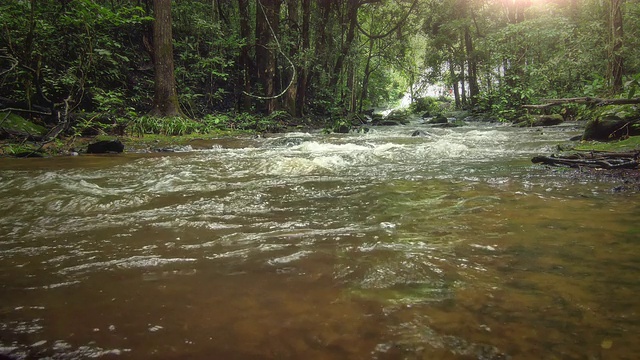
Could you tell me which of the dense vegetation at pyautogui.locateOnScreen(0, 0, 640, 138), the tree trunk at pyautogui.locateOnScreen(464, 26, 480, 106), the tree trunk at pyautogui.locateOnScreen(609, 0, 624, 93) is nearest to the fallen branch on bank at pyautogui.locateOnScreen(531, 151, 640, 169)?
the dense vegetation at pyautogui.locateOnScreen(0, 0, 640, 138)

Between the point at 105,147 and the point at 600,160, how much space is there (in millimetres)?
7483

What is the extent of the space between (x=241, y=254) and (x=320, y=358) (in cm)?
95

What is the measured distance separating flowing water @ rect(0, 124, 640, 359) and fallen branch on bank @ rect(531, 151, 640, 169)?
2.56 ft

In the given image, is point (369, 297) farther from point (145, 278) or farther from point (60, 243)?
point (60, 243)

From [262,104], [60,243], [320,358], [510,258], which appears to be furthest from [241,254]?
[262,104]

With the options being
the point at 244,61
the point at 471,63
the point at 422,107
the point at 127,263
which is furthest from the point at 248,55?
the point at 422,107

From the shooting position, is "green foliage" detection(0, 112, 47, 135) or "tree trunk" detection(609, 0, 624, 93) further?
"tree trunk" detection(609, 0, 624, 93)

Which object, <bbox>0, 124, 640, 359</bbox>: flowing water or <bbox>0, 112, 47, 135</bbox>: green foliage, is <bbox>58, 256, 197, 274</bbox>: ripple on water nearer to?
<bbox>0, 124, 640, 359</bbox>: flowing water

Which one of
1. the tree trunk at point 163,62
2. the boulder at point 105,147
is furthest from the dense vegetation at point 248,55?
the boulder at point 105,147

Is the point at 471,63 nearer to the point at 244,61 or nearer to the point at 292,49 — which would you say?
the point at 292,49

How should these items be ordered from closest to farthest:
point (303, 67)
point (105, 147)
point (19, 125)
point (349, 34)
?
point (105, 147) < point (19, 125) < point (303, 67) < point (349, 34)

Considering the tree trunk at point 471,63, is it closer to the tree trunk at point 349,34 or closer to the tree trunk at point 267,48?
the tree trunk at point 349,34

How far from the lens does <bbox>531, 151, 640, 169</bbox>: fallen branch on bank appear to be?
156 inches

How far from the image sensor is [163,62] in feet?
31.3
